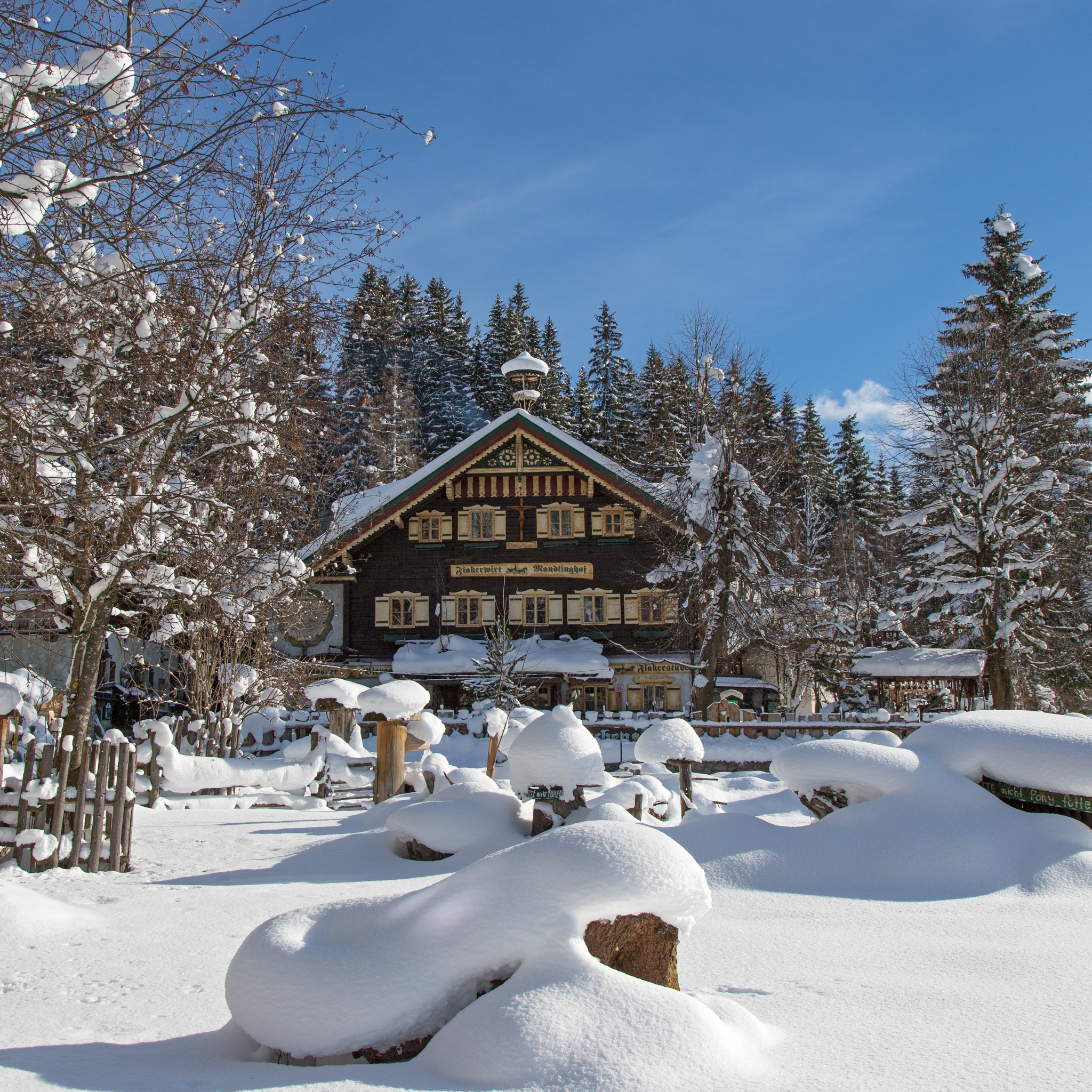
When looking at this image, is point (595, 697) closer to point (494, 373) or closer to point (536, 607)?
point (536, 607)

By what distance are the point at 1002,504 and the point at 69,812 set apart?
71.0 feet

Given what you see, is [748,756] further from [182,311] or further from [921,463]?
[182,311]

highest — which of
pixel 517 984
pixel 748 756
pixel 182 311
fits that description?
pixel 182 311

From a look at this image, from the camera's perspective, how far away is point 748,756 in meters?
21.2

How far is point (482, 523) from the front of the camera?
101ft

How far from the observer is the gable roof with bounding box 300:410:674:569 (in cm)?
2866

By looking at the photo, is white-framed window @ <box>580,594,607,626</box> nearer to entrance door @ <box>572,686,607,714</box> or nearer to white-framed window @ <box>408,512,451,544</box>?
entrance door @ <box>572,686,607,714</box>

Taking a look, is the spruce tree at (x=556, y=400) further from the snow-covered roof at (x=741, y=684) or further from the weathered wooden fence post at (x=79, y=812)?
the weathered wooden fence post at (x=79, y=812)

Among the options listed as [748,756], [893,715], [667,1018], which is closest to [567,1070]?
[667,1018]

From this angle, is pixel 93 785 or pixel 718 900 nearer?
pixel 718 900

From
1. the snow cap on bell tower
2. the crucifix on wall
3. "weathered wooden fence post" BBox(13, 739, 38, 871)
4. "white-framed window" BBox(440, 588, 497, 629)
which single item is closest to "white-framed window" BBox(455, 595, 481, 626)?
"white-framed window" BBox(440, 588, 497, 629)

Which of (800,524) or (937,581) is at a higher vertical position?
(800,524)

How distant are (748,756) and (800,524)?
2160 centimetres

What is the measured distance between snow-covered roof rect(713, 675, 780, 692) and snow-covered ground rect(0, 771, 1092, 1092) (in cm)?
2267
